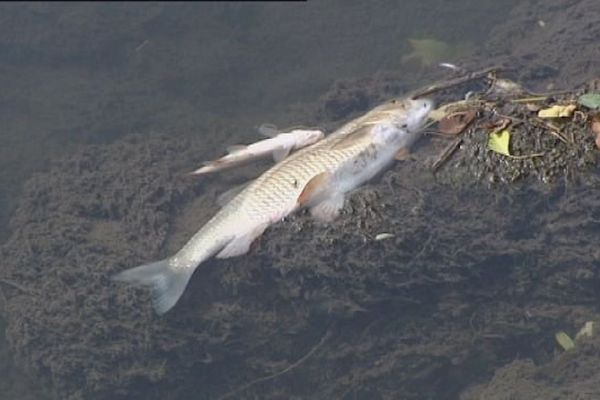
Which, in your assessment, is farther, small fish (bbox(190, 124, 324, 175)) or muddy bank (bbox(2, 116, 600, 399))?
muddy bank (bbox(2, 116, 600, 399))

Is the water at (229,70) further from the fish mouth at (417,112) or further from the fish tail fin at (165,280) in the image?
the fish mouth at (417,112)

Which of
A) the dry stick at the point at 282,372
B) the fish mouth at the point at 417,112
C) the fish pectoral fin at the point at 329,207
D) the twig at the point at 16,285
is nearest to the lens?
the fish pectoral fin at the point at 329,207

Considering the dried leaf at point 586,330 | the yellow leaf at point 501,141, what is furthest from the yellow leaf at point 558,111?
the dried leaf at point 586,330

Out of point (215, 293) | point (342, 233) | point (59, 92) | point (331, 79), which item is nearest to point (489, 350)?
point (342, 233)

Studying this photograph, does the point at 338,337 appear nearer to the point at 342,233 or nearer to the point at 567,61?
the point at 342,233

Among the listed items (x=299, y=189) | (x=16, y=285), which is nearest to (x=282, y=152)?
(x=299, y=189)

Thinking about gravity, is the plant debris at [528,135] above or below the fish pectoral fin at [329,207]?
above

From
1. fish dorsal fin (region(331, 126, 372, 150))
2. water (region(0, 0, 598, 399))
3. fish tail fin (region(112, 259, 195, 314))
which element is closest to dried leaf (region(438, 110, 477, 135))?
fish dorsal fin (region(331, 126, 372, 150))

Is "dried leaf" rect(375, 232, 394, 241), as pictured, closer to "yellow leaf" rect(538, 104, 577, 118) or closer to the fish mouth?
the fish mouth
